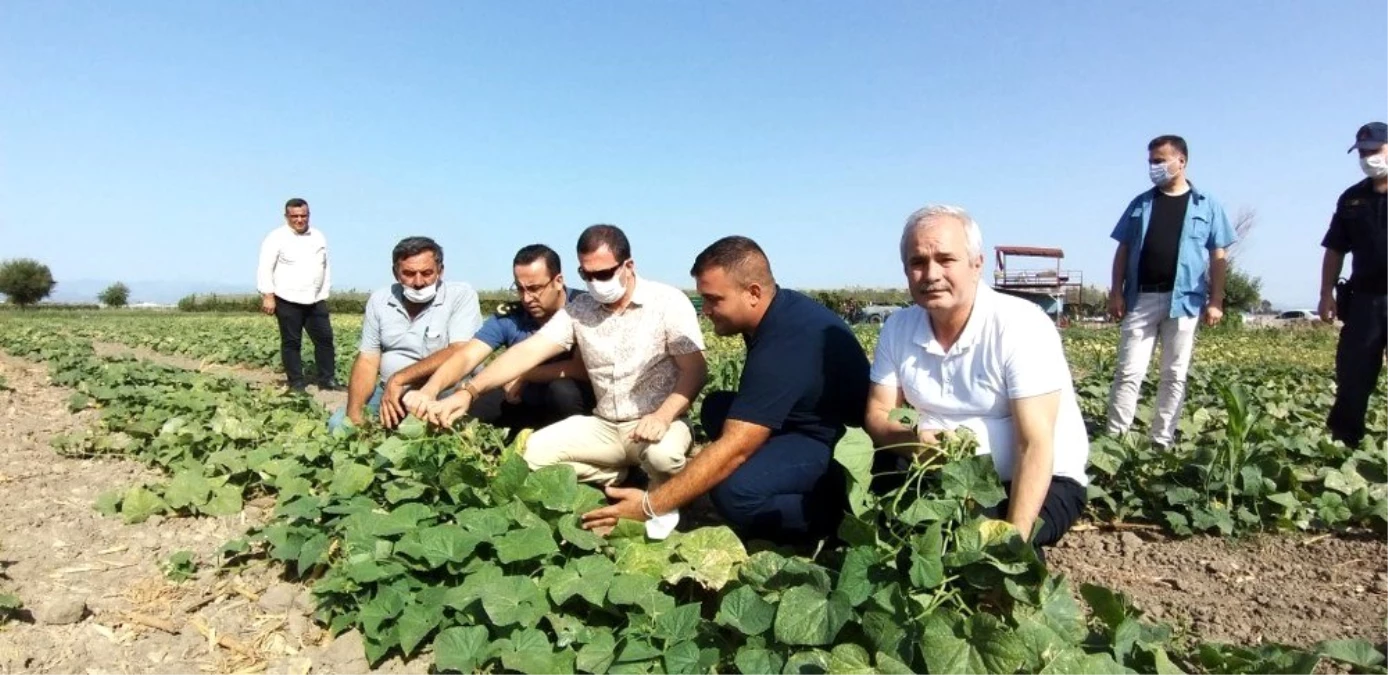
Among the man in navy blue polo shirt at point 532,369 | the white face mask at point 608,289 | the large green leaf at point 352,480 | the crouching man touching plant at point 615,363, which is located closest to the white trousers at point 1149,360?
the crouching man touching plant at point 615,363

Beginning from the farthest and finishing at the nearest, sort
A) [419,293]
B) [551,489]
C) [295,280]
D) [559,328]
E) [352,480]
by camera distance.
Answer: [295,280] < [419,293] < [559,328] < [352,480] < [551,489]

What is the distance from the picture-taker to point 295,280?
7277 millimetres

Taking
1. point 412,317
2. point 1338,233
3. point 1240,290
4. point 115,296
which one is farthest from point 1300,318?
point 115,296

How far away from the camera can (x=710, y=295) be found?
2.86 metres

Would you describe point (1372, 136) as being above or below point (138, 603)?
above

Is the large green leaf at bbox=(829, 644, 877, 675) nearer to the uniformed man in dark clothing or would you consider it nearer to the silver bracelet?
the silver bracelet

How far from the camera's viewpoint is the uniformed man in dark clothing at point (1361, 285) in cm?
409

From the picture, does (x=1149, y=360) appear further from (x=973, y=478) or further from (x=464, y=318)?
(x=464, y=318)

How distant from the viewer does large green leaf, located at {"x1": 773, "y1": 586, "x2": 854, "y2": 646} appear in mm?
1803

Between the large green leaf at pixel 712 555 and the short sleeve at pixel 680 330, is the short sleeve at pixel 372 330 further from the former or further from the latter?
the large green leaf at pixel 712 555

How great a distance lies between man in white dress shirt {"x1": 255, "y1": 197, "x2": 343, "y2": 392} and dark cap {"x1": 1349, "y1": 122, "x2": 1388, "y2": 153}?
730cm

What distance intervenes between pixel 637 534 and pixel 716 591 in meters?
0.31

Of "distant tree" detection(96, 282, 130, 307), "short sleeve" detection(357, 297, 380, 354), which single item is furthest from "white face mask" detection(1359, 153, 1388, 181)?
"distant tree" detection(96, 282, 130, 307)

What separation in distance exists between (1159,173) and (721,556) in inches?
132
